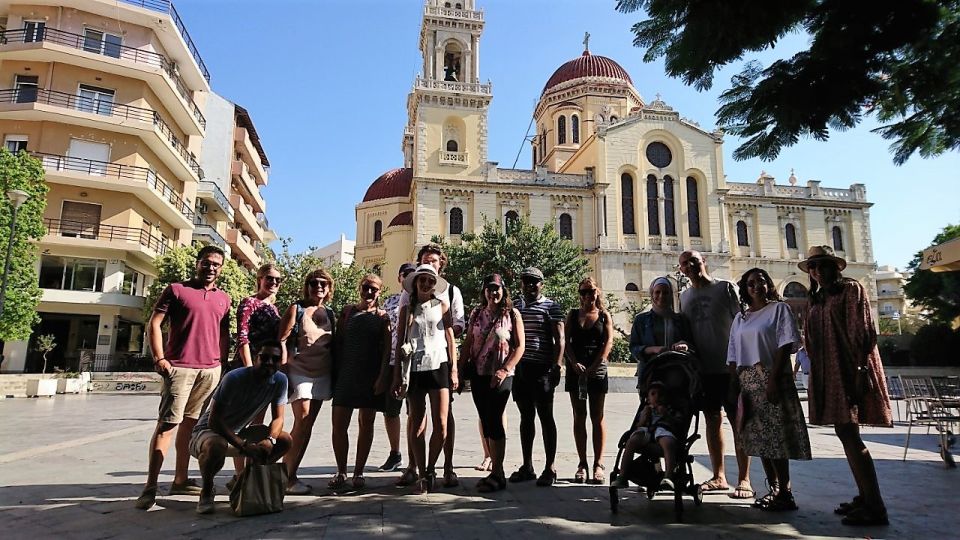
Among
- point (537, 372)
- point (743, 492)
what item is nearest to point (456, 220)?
point (537, 372)

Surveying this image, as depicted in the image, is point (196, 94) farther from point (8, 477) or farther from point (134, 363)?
point (8, 477)

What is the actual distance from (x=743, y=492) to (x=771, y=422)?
25.4 inches

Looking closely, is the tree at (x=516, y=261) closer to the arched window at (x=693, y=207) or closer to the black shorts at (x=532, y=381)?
the arched window at (x=693, y=207)

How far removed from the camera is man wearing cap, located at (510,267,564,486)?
15.8 ft

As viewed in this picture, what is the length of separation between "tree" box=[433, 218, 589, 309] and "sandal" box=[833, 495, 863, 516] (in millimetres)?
19980

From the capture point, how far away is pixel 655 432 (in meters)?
3.86

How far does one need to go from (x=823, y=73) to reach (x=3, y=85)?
90.0ft

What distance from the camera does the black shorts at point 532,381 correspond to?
4.84 meters

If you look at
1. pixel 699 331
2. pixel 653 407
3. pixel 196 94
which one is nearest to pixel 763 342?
pixel 699 331

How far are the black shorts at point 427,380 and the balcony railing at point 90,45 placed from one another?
78.2 ft

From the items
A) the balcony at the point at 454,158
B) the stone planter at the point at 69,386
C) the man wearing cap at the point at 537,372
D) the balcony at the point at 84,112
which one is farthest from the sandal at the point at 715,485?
the balcony at the point at 454,158

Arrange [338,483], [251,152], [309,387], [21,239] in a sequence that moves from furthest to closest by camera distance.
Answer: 1. [251,152]
2. [21,239]
3. [309,387]
4. [338,483]

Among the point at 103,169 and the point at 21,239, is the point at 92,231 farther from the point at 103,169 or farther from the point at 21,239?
the point at 21,239

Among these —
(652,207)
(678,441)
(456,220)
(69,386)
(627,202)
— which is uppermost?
(627,202)
